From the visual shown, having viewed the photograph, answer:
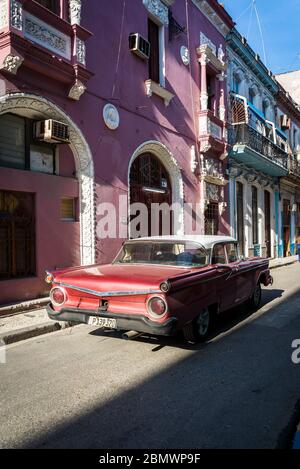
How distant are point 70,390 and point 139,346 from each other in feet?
5.11

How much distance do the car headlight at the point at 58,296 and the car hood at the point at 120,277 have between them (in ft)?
0.36

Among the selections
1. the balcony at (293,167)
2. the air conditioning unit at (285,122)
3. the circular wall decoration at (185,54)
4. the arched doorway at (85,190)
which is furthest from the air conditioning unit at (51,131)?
the air conditioning unit at (285,122)

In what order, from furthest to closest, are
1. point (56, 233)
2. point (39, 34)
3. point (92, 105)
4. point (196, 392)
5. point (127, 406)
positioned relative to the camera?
point (92, 105)
point (56, 233)
point (39, 34)
point (196, 392)
point (127, 406)

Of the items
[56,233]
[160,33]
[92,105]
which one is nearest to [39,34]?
[92,105]

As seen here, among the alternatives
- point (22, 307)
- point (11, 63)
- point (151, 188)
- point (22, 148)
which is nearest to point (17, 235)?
point (22, 307)

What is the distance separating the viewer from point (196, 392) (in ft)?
12.6

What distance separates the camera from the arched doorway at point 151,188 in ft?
38.2

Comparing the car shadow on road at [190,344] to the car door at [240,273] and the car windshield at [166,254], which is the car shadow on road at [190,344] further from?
the car windshield at [166,254]

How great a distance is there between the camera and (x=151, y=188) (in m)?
12.3

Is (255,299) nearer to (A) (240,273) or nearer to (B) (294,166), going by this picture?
(A) (240,273)

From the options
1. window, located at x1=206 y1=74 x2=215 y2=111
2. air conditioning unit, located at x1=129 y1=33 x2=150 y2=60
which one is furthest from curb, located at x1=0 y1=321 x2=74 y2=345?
window, located at x1=206 y1=74 x2=215 y2=111

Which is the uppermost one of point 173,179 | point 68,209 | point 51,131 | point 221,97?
point 221,97

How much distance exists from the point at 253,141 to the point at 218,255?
13047mm
